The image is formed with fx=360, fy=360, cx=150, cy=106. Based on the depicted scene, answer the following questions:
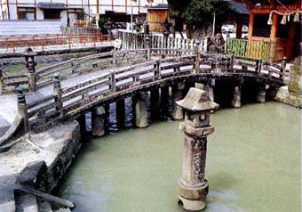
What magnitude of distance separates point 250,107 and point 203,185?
979cm

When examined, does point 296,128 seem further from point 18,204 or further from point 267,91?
point 18,204

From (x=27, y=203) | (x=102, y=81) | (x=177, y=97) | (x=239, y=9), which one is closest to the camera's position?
(x=27, y=203)

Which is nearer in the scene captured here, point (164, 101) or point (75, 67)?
point (75, 67)

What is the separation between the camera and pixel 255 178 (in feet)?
32.7

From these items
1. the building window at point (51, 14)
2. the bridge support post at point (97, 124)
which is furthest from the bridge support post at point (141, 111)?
the building window at point (51, 14)

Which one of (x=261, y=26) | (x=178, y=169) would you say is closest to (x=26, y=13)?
(x=261, y=26)

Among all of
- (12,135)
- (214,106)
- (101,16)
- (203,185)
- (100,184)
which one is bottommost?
(100,184)

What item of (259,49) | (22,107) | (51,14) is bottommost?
(22,107)

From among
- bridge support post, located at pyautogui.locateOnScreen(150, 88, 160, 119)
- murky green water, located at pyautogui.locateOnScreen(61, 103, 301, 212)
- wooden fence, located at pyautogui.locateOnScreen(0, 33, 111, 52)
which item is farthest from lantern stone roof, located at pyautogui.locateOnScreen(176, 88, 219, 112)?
wooden fence, located at pyautogui.locateOnScreen(0, 33, 111, 52)

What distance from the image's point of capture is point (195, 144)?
761 cm

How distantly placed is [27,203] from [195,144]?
358 cm

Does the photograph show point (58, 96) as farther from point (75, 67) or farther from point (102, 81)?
point (75, 67)

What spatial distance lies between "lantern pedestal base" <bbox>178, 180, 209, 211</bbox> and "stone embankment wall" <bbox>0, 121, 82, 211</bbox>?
2.82 m

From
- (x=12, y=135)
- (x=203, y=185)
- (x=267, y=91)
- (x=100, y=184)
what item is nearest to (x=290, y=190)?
(x=203, y=185)
